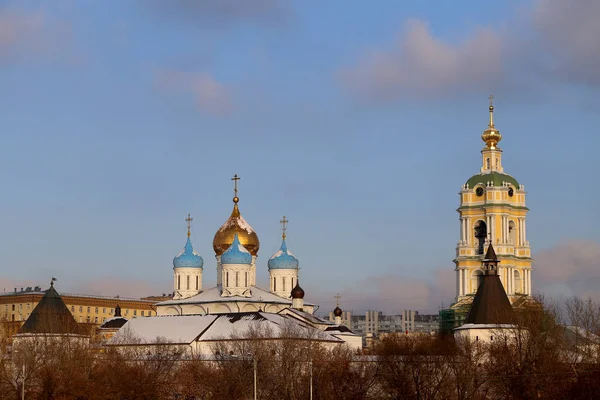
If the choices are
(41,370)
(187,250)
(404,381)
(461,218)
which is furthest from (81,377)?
(461,218)

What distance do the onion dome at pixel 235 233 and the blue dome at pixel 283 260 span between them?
1.25 metres

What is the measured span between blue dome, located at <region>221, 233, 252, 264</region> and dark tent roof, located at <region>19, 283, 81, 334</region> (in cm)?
1034

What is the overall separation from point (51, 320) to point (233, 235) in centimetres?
1546

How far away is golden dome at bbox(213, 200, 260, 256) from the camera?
7662cm

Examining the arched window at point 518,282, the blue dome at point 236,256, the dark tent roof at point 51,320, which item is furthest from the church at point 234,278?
the arched window at point 518,282

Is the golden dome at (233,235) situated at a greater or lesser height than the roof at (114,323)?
greater

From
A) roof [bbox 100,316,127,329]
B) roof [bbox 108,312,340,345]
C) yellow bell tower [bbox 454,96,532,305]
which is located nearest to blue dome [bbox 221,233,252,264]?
roof [bbox 108,312,340,345]

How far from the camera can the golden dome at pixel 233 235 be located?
251 feet

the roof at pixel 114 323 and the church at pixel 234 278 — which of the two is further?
the roof at pixel 114 323

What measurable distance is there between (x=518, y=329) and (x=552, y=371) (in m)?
4.35

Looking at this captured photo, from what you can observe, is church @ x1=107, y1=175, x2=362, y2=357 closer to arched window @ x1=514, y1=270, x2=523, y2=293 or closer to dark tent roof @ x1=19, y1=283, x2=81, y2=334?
dark tent roof @ x1=19, y1=283, x2=81, y2=334

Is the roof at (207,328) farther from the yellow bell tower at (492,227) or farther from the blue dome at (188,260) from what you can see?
the yellow bell tower at (492,227)

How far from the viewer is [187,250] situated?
76750 mm

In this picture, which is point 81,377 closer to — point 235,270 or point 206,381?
point 206,381
